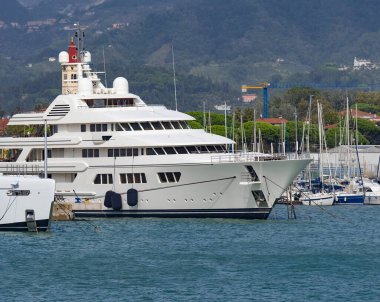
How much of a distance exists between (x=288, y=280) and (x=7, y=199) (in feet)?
45.8

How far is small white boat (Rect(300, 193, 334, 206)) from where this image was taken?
8069cm

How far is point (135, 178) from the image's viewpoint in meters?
65.5

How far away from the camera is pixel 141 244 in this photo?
5672 centimetres

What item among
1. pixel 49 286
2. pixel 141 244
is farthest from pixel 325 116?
pixel 49 286

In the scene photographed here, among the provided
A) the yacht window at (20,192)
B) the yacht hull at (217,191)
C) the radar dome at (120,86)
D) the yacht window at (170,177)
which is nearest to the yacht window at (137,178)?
the yacht hull at (217,191)

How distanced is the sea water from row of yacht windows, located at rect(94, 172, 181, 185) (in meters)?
1.81

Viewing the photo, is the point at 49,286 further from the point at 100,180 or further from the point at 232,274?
the point at 100,180

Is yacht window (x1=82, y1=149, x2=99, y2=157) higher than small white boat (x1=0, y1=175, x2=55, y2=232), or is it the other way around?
yacht window (x1=82, y1=149, x2=99, y2=157)

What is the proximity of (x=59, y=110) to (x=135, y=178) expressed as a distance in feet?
16.8

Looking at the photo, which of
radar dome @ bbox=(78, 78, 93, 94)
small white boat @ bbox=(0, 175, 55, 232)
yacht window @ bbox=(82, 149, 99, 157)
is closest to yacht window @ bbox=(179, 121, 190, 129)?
yacht window @ bbox=(82, 149, 99, 157)

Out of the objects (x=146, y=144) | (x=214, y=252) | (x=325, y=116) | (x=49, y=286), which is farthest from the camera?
(x=325, y=116)

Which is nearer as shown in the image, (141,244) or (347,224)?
(141,244)

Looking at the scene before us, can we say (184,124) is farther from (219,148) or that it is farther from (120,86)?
(120,86)

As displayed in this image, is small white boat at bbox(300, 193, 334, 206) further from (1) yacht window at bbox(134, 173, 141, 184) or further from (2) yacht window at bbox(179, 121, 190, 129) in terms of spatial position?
(1) yacht window at bbox(134, 173, 141, 184)
